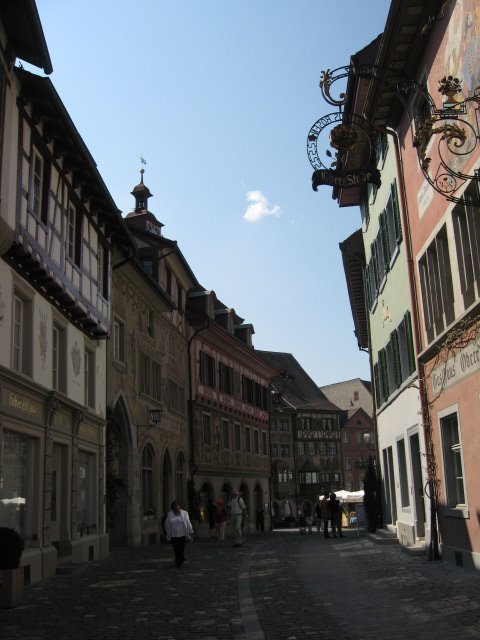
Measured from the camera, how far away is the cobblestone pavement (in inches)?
318

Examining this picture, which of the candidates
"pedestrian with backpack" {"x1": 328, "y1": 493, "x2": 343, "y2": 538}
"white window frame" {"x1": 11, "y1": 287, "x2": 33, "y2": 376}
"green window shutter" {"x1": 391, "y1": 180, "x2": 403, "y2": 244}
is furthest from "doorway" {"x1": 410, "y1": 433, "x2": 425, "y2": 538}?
"pedestrian with backpack" {"x1": 328, "y1": 493, "x2": 343, "y2": 538}

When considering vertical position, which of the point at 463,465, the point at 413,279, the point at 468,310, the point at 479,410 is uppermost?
the point at 413,279

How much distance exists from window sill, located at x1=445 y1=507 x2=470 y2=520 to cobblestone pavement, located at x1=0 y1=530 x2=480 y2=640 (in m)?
0.90

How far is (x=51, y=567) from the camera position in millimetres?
15258

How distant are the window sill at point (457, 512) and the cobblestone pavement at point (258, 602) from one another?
905 mm

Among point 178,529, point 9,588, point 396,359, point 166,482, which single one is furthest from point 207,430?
point 9,588

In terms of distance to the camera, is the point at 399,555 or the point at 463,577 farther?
the point at 399,555

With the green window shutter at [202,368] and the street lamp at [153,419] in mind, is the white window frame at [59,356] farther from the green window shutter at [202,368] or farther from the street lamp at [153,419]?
the green window shutter at [202,368]

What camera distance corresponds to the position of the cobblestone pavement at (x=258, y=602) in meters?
8.08

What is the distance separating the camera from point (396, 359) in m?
20.0

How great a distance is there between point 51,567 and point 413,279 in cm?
952

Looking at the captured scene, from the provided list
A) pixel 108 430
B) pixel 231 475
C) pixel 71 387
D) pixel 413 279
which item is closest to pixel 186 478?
pixel 231 475

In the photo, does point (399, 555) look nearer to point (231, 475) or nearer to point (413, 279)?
point (413, 279)

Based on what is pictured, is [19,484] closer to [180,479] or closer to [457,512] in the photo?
[457,512]
